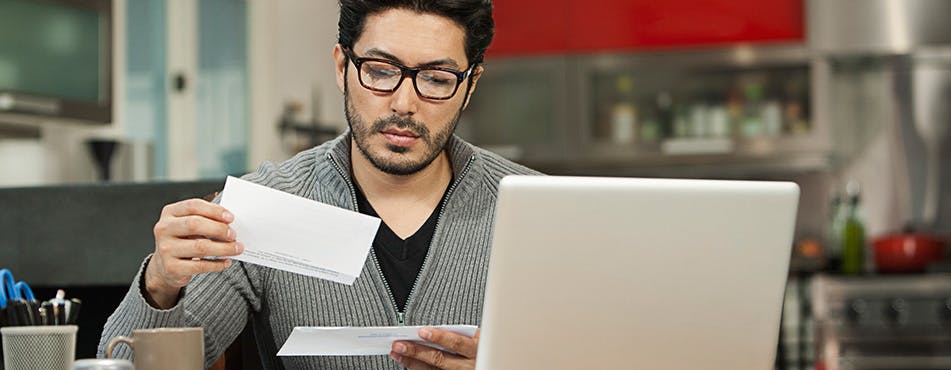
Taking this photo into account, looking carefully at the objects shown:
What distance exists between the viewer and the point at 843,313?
3.90 m

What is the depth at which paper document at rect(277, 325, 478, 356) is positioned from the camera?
1.33 m

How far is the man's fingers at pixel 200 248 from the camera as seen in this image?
1302 millimetres

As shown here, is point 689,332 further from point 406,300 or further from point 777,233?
point 406,300

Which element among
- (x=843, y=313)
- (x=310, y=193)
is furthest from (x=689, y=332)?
(x=843, y=313)

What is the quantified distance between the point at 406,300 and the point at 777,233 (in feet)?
2.45

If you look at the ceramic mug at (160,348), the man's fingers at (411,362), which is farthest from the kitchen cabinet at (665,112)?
the ceramic mug at (160,348)

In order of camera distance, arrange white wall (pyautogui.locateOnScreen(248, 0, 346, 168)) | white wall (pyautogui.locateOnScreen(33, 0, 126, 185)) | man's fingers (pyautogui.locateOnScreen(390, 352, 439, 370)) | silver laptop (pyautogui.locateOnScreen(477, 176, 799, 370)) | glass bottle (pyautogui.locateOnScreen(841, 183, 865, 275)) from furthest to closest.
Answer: white wall (pyautogui.locateOnScreen(248, 0, 346, 168)) → glass bottle (pyautogui.locateOnScreen(841, 183, 865, 275)) → white wall (pyautogui.locateOnScreen(33, 0, 126, 185)) → man's fingers (pyautogui.locateOnScreen(390, 352, 439, 370)) → silver laptop (pyautogui.locateOnScreen(477, 176, 799, 370))

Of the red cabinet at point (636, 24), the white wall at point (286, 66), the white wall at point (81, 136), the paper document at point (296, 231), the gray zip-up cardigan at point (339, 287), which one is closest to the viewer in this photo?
the paper document at point (296, 231)

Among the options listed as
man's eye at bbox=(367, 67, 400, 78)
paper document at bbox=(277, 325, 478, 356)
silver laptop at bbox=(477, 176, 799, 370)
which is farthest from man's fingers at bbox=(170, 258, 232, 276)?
man's eye at bbox=(367, 67, 400, 78)

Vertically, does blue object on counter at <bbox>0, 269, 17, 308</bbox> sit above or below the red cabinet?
below

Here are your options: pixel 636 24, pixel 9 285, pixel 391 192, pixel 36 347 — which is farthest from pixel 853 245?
pixel 36 347

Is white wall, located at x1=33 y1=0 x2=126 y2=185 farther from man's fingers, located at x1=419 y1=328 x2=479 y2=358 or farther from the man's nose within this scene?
man's fingers, located at x1=419 y1=328 x2=479 y2=358

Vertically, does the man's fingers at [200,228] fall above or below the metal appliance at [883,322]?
above

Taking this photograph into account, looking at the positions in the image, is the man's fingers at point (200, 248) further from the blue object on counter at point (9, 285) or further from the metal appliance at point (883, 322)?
the metal appliance at point (883, 322)
